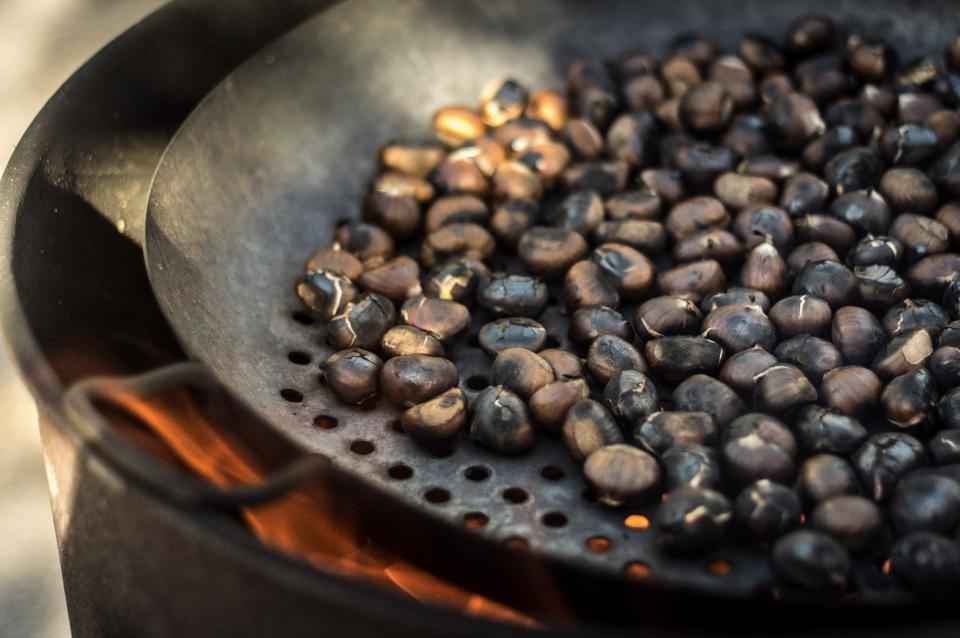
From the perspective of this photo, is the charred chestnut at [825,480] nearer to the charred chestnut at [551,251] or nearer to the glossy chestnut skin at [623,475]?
the glossy chestnut skin at [623,475]

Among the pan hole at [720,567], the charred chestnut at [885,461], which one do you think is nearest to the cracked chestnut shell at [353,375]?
the pan hole at [720,567]

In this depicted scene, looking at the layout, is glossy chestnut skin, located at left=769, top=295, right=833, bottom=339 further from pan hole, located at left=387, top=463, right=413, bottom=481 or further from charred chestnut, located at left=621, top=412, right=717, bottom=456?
pan hole, located at left=387, top=463, right=413, bottom=481

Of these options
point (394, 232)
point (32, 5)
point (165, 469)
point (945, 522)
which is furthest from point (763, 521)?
point (32, 5)

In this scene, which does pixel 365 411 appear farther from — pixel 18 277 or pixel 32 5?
pixel 32 5

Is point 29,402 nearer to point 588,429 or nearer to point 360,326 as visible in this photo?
point 360,326

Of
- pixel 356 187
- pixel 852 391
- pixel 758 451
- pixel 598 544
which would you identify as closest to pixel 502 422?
pixel 598 544

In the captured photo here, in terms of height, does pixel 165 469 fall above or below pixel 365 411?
above
